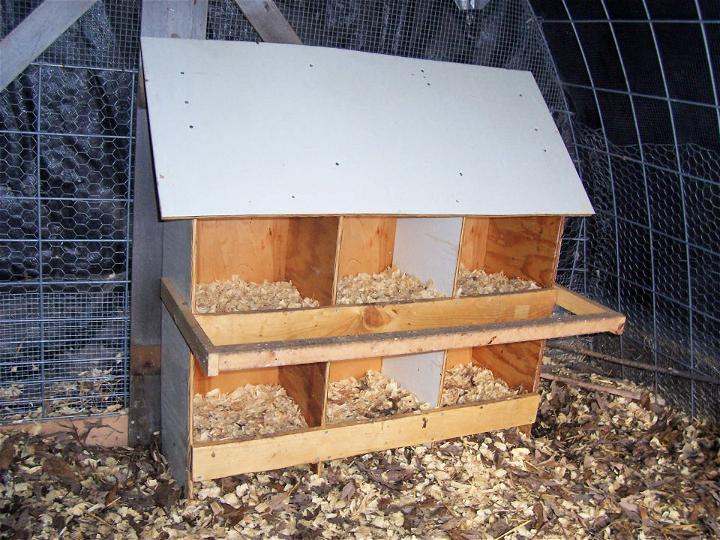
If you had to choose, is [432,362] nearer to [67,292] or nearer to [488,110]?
[488,110]

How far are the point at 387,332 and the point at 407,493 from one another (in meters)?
0.71

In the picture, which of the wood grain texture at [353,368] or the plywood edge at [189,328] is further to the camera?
the wood grain texture at [353,368]

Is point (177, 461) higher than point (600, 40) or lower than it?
lower

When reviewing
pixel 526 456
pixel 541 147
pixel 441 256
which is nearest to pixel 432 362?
pixel 441 256

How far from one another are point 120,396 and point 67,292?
1.52ft

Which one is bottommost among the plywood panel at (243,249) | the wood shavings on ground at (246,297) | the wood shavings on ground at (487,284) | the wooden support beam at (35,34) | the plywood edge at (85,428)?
the plywood edge at (85,428)

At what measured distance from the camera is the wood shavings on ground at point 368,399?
2782 mm

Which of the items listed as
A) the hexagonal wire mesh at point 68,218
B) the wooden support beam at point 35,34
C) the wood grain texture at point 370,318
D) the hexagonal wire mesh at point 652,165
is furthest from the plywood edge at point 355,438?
the wooden support beam at point 35,34

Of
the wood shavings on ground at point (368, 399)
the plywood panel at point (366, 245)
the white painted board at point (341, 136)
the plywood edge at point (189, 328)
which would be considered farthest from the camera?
the plywood panel at point (366, 245)

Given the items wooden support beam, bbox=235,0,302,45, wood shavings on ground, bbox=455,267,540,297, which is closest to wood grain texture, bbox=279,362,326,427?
wood shavings on ground, bbox=455,267,540,297

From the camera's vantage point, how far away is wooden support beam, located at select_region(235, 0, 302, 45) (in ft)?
8.90

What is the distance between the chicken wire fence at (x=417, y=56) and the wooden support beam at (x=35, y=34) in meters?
0.06

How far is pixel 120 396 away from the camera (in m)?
2.89

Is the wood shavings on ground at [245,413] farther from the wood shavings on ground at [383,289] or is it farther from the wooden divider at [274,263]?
the wood shavings on ground at [383,289]
